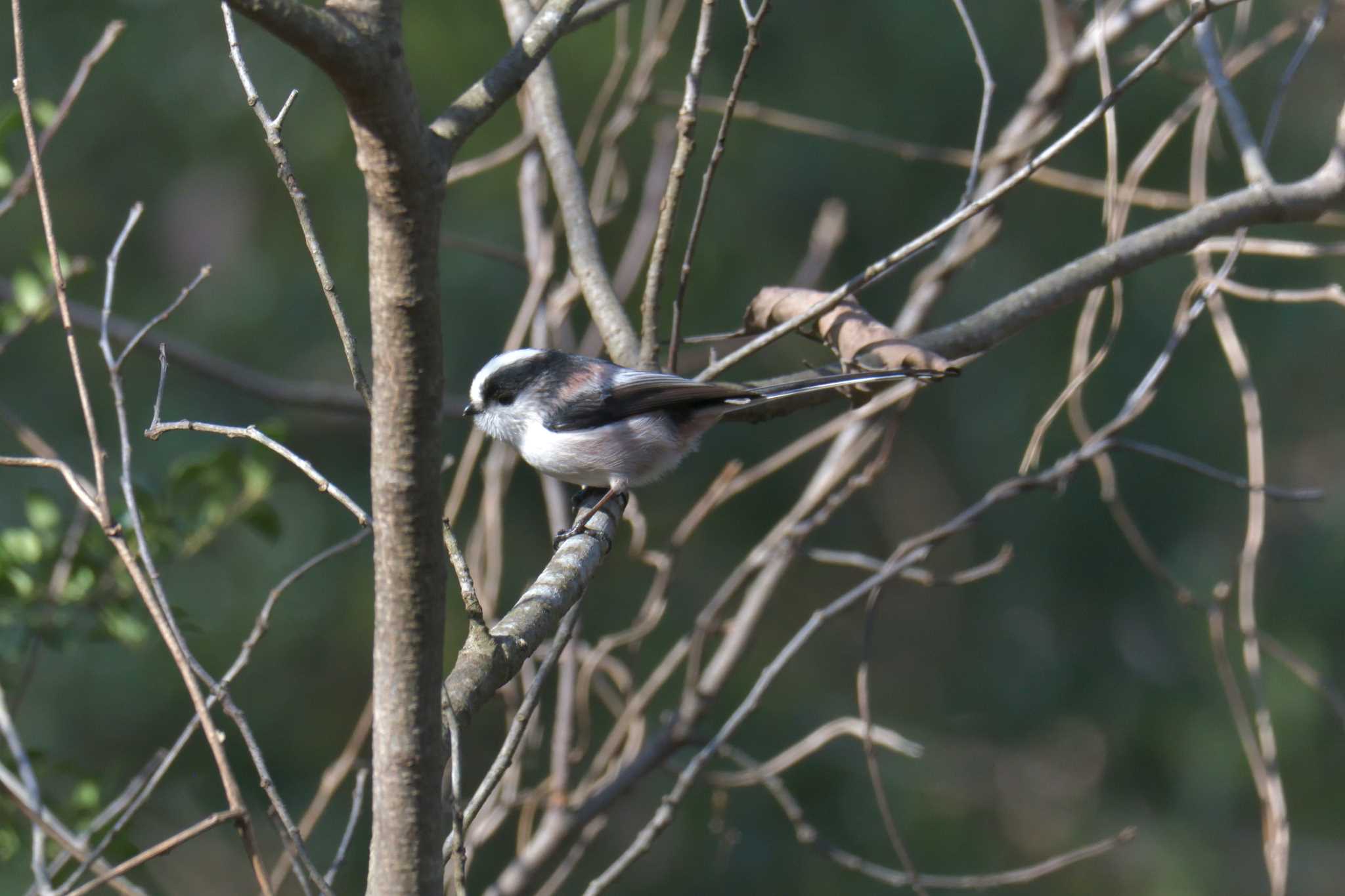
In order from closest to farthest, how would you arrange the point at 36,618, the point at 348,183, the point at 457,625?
the point at 36,618, the point at 457,625, the point at 348,183

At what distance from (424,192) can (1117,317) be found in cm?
183

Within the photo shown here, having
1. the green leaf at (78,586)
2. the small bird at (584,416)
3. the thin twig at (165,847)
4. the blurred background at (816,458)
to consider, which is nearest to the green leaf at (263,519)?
the green leaf at (78,586)

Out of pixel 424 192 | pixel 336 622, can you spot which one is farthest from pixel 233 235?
pixel 424 192

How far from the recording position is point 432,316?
101 cm

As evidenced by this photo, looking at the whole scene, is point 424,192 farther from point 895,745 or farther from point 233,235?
point 233,235

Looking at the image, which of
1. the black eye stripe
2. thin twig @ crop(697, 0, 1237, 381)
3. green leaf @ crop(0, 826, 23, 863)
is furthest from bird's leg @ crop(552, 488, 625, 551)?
green leaf @ crop(0, 826, 23, 863)

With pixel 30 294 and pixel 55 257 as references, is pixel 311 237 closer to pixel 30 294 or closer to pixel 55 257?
pixel 55 257

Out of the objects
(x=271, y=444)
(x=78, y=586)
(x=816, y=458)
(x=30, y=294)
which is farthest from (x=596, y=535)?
(x=816, y=458)

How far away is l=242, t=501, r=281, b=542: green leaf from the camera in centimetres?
248

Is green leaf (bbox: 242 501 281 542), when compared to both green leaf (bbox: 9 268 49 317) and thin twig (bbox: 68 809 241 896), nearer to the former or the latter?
green leaf (bbox: 9 268 49 317)

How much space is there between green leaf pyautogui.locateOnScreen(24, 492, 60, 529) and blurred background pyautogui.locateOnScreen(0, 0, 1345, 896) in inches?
84.7

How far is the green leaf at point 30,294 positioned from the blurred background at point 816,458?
2255 millimetres

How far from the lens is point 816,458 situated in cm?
601

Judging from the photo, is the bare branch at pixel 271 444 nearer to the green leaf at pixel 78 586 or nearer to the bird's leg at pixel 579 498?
the green leaf at pixel 78 586
